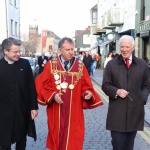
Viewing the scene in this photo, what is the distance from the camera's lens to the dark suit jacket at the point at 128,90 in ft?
14.5

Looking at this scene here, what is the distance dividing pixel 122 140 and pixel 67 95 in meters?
0.91

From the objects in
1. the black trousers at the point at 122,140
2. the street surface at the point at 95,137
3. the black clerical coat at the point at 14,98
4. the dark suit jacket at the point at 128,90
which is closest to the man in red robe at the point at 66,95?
the black clerical coat at the point at 14,98

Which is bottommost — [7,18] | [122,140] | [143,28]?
[122,140]

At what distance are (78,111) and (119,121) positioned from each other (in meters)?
0.60

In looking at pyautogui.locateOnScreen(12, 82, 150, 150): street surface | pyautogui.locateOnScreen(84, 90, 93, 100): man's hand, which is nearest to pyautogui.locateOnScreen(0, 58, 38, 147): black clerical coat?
pyautogui.locateOnScreen(84, 90, 93, 100): man's hand

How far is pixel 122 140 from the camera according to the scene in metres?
4.57

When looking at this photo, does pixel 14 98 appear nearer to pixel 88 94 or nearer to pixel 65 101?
pixel 65 101

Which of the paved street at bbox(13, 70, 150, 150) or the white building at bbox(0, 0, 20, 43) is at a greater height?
the white building at bbox(0, 0, 20, 43)

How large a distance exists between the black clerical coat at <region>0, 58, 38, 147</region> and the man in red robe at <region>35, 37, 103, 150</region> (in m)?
0.25

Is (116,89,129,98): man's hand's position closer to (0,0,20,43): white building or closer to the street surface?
the street surface

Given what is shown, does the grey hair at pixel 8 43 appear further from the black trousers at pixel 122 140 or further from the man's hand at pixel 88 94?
the black trousers at pixel 122 140

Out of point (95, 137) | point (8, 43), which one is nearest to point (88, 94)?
point (8, 43)

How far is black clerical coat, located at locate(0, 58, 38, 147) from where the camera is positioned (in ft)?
14.5

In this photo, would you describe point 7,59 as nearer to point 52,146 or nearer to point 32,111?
point 32,111
